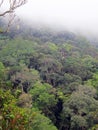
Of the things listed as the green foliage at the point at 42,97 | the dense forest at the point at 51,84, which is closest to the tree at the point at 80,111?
the dense forest at the point at 51,84

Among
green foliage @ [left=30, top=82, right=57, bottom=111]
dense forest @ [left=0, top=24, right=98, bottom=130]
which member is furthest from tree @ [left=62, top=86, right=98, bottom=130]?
green foliage @ [left=30, top=82, right=57, bottom=111]

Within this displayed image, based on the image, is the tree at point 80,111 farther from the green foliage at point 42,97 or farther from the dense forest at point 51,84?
the green foliage at point 42,97

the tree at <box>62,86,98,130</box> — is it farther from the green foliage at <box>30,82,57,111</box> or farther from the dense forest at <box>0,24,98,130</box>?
the green foliage at <box>30,82,57,111</box>

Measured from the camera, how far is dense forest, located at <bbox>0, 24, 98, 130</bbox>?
2648 cm

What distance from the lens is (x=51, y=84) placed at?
3644 centimetres

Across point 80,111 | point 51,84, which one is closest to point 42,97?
point 80,111

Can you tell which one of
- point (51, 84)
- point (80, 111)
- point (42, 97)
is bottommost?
point (51, 84)

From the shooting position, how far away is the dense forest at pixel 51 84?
26.5m

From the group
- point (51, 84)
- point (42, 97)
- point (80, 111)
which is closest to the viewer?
point (80, 111)

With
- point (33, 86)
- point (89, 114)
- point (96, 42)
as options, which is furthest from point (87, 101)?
point (96, 42)

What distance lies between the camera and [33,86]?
3200cm

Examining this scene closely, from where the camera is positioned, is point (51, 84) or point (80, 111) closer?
point (80, 111)

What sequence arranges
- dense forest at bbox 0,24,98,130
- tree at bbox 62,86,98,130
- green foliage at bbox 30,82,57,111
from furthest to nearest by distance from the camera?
green foliage at bbox 30,82,57,111 < tree at bbox 62,86,98,130 < dense forest at bbox 0,24,98,130

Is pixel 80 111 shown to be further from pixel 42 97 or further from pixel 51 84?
pixel 51 84
